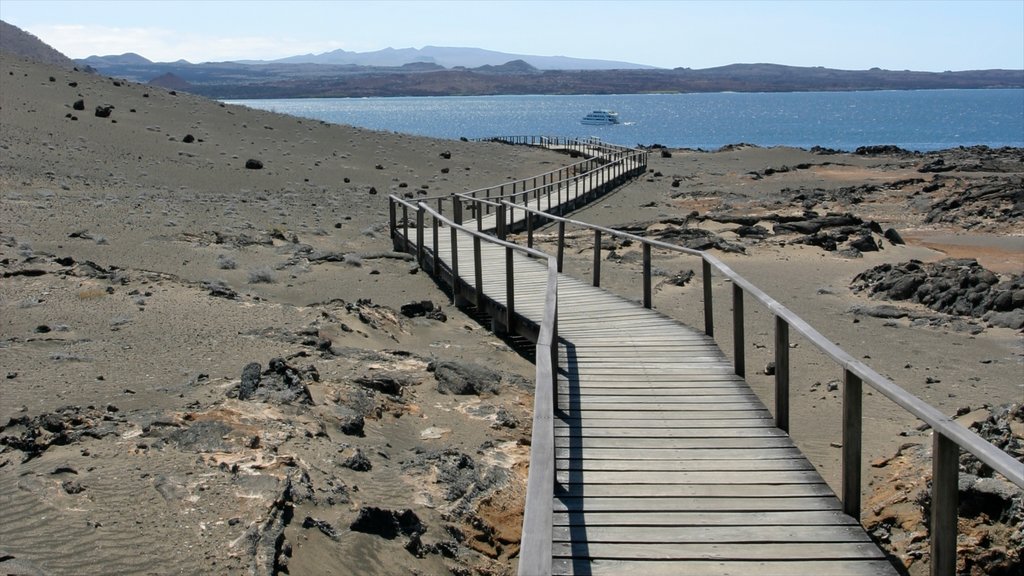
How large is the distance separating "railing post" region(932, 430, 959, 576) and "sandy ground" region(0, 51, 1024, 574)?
2896 mm

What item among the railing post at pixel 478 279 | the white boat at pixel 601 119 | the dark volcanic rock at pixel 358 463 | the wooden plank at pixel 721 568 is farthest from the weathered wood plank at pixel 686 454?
the white boat at pixel 601 119

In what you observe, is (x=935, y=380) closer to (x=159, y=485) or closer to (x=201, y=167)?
(x=159, y=485)

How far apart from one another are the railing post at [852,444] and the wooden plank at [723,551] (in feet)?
1.16

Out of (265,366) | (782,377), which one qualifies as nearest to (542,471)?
(782,377)

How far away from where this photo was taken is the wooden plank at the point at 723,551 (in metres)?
4.80

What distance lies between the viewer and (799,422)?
32.3ft

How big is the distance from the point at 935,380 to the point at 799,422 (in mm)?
2514

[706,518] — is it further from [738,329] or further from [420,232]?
[420,232]

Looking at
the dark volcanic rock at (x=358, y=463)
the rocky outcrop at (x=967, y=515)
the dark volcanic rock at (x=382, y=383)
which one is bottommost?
the rocky outcrop at (x=967, y=515)

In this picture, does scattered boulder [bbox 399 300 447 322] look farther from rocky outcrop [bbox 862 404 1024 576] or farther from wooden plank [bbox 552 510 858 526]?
wooden plank [bbox 552 510 858 526]

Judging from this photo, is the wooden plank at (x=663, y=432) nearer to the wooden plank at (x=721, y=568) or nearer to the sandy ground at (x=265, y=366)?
the sandy ground at (x=265, y=366)

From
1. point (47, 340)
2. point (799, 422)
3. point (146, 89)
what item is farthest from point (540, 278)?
point (146, 89)

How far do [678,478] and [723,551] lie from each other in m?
0.95

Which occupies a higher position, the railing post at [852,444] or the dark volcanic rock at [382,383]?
the railing post at [852,444]
